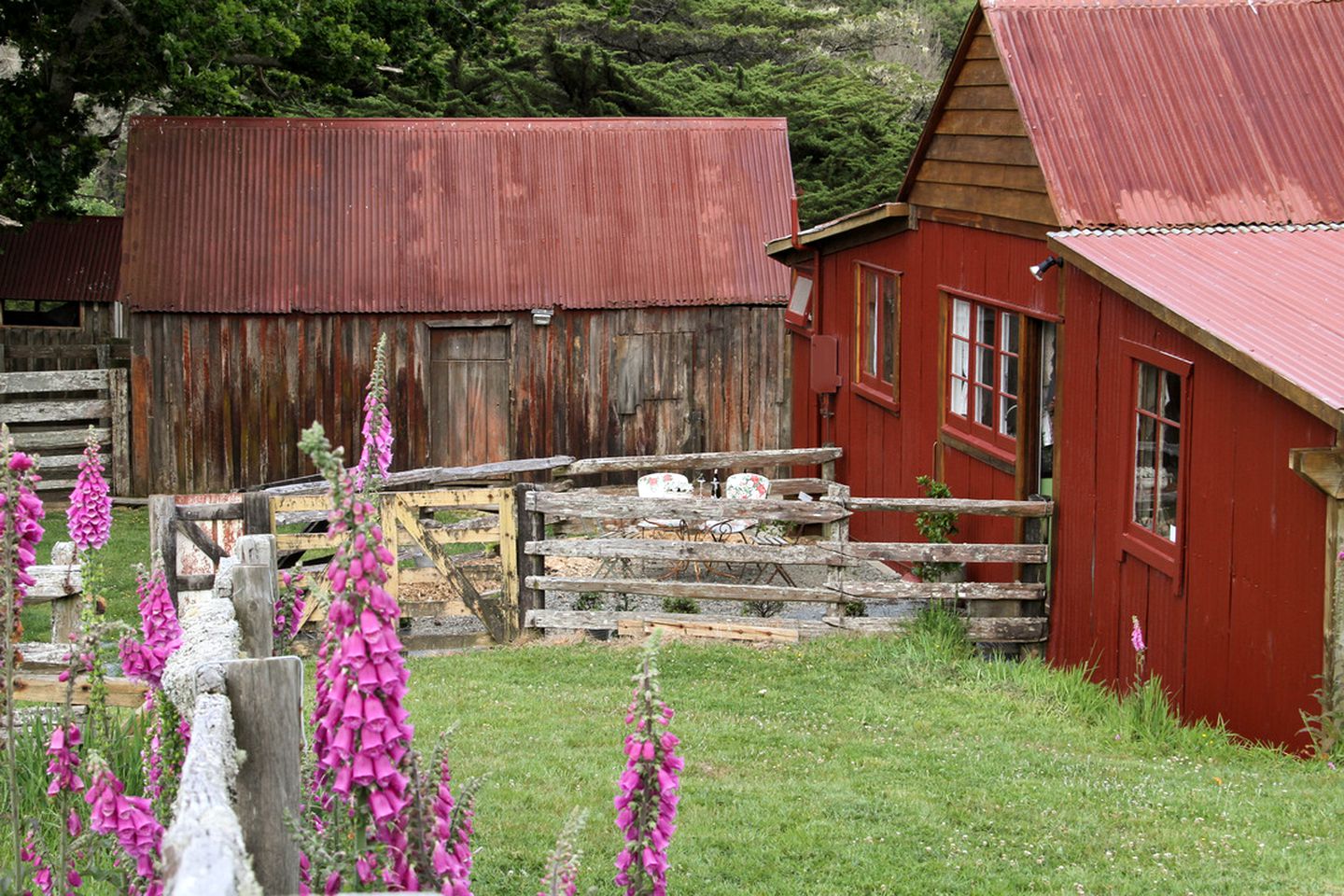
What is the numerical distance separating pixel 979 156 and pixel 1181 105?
154cm

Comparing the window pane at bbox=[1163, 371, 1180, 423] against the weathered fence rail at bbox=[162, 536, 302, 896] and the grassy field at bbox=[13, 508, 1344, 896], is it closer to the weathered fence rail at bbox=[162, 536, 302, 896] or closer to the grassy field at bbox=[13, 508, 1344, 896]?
the grassy field at bbox=[13, 508, 1344, 896]

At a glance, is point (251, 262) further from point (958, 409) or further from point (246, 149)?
point (958, 409)

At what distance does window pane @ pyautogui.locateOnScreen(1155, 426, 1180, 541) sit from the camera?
9.95m

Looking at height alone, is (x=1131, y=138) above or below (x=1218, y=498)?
above

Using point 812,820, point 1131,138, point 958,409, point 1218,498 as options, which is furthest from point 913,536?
point 812,820

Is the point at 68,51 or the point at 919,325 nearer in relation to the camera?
the point at 919,325

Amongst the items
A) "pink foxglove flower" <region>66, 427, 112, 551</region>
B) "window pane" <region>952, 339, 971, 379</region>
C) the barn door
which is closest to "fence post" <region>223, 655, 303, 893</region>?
"pink foxglove flower" <region>66, 427, 112, 551</region>

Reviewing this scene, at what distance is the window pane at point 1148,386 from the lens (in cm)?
1021

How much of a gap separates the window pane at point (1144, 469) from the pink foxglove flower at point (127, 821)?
7.52 metres

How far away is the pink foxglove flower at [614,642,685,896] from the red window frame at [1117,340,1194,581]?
640cm

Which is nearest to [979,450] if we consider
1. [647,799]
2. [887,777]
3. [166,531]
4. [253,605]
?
[887,777]

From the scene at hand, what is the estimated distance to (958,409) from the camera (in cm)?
1363

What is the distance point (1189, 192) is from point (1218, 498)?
119 inches

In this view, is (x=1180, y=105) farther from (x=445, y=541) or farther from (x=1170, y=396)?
(x=445, y=541)
